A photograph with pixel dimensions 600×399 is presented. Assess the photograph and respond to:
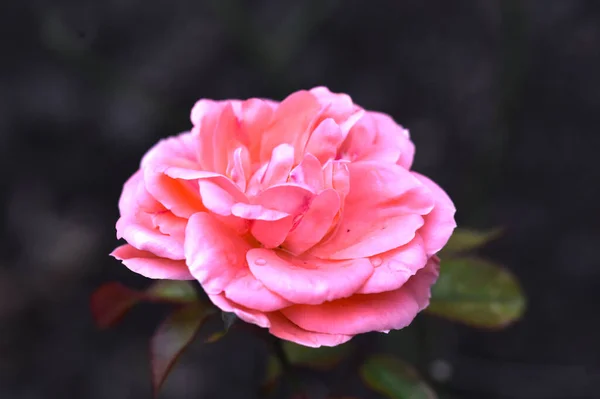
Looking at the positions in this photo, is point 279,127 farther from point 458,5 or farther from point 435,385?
point 458,5

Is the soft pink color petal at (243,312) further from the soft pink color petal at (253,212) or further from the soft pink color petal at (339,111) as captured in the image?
the soft pink color petal at (339,111)

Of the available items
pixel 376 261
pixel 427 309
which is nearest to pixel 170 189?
pixel 376 261

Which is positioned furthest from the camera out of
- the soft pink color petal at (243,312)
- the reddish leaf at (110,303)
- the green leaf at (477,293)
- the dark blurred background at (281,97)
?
the dark blurred background at (281,97)

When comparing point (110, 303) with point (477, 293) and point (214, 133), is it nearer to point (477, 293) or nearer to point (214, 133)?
point (214, 133)

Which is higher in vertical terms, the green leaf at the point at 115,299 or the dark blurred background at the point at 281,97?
the green leaf at the point at 115,299

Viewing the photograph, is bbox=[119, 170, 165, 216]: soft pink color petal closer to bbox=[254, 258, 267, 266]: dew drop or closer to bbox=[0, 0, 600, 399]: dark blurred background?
bbox=[254, 258, 267, 266]: dew drop

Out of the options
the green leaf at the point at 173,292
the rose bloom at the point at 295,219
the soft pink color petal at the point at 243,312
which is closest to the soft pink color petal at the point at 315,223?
the rose bloom at the point at 295,219
